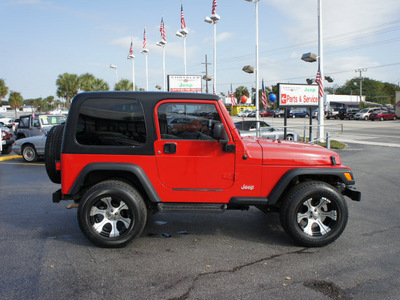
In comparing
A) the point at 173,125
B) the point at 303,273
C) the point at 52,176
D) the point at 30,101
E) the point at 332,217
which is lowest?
the point at 303,273

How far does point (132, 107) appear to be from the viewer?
4.39 m

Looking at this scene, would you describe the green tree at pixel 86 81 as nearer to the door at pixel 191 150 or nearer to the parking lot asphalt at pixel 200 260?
the parking lot asphalt at pixel 200 260

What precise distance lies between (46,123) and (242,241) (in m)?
13.9

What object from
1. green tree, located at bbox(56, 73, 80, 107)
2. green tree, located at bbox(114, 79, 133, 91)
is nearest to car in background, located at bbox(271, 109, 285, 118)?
green tree, located at bbox(114, 79, 133, 91)

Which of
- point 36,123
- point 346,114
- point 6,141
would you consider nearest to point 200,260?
point 6,141

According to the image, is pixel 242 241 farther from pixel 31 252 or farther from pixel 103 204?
pixel 31 252

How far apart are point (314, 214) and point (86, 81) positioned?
51116mm

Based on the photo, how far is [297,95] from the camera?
17234 mm

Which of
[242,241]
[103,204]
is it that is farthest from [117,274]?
[242,241]

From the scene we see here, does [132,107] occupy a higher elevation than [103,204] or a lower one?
higher

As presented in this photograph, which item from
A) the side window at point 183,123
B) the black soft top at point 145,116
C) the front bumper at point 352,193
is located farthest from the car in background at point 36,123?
the front bumper at point 352,193

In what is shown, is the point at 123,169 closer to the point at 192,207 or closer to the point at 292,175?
the point at 192,207

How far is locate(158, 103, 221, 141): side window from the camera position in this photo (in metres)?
4.36

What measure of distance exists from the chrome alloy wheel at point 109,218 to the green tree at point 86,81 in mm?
48289
